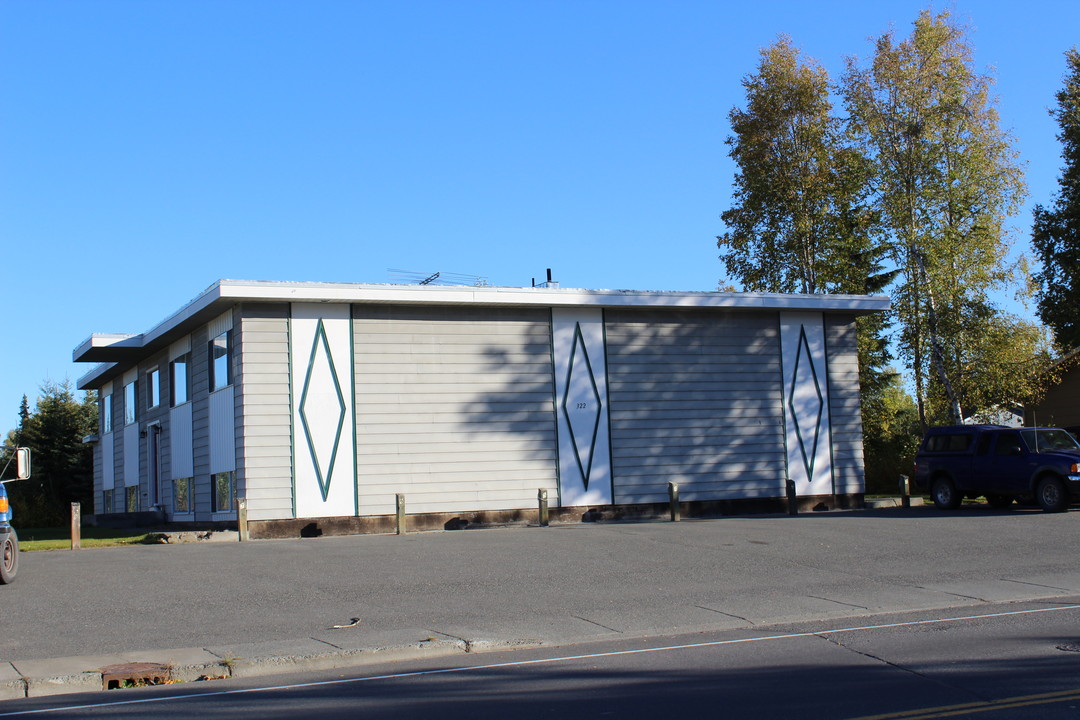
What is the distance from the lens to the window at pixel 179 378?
27062mm

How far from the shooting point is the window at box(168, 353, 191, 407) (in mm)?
27062

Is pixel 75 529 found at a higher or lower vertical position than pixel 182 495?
lower

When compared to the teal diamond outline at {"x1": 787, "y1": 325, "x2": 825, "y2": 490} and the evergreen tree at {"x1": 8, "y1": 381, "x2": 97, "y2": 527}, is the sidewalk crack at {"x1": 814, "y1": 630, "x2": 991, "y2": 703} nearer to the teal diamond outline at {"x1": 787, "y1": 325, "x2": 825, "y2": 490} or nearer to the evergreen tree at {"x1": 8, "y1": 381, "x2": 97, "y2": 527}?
the teal diamond outline at {"x1": 787, "y1": 325, "x2": 825, "y2": 490}

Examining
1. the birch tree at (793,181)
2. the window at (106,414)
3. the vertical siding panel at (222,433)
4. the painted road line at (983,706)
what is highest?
the birch tree at (793,181)

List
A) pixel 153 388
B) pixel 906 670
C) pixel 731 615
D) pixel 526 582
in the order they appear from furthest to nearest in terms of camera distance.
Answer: pixel 153 388 < pixel 526 582 < pixel 731 615 < pixel 906 670

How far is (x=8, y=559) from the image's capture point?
1409 cm

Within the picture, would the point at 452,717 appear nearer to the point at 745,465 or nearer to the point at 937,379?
the point at 745,465

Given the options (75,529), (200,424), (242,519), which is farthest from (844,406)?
(75,529)

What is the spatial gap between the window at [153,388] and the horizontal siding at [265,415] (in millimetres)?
8735

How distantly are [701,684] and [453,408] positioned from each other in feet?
53.6

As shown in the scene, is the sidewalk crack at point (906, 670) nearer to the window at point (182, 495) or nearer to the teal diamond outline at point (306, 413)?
the teal diamond outline at point (306, 413)

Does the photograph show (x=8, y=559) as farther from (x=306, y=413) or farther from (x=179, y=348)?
(x=179, y=348)

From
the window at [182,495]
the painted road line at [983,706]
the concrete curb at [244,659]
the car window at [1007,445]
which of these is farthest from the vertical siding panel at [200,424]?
the painted road line at [983,706]

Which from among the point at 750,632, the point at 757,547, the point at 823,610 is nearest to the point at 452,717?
the point at 750,632
